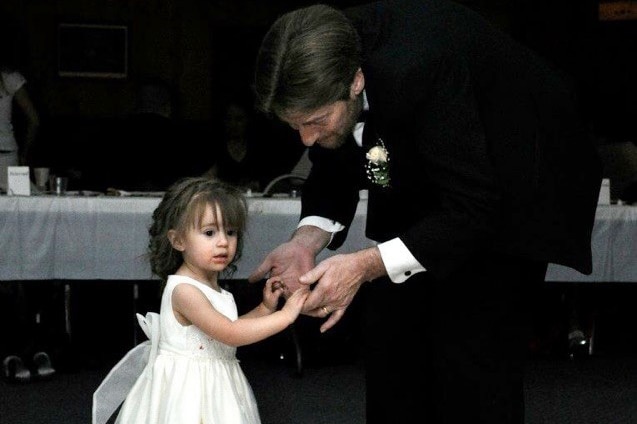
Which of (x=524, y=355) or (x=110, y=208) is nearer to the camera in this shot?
(x=524, y=355)

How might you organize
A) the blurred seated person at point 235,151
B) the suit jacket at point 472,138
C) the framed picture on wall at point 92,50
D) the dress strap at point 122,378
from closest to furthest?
1. the suit jacket at point 472,138
2. the dress strap at point 122,378
3. the blurred seated person at point 235,151
4. the framed picture on wall at point 92,50

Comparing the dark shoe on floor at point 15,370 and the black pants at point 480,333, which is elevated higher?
the black pants at point 480,333

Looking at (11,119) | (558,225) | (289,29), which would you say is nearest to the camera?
(289,29)

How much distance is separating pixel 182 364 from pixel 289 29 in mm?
1124

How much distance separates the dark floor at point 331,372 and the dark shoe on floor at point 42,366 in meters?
0.07

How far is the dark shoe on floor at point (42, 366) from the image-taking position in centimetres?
537

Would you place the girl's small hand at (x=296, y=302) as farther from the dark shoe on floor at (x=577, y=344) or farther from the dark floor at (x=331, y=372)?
the dark shoe on floor at (x=577, y=344)

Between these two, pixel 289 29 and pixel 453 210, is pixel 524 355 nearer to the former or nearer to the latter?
pixel 453 210

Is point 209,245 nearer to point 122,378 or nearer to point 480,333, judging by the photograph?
point 122,378

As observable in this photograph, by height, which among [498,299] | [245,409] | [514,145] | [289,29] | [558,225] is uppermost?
[289,29]

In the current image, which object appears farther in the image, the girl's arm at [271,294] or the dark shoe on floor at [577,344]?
the dark shoe on floor at [577,344]

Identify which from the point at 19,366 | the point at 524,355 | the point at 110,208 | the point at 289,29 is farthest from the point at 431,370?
the point at 19,366

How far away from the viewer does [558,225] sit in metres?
2.20

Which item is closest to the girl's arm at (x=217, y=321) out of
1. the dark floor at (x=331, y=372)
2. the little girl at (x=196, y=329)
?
the little girl at (x=196, y=329)
